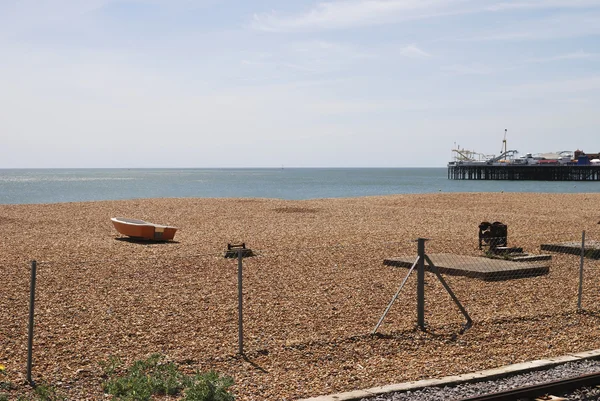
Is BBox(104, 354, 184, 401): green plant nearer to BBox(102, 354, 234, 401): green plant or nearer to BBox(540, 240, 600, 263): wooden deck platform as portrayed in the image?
BBox(102, 354, 234, 401): green plant

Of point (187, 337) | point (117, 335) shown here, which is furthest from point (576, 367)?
point (117, 335)

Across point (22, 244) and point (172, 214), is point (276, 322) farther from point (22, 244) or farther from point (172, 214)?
point (172, 214)

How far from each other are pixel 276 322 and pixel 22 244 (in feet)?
36.3

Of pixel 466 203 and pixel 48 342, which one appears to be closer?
pixel 48 342

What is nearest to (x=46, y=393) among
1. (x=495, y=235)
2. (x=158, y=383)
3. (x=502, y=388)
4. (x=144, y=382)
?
(x=144, y=382)

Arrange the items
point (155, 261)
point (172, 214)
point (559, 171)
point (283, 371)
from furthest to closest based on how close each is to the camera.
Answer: point (559, 171), point (172, 214), point (155, 261), point (283, 371)

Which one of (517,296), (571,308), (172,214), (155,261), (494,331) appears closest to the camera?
(494,331)

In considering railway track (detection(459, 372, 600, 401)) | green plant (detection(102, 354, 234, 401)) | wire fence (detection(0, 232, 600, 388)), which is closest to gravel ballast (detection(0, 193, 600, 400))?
wire fence (detection(0, 232, 600, 388))

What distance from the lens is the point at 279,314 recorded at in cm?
1017

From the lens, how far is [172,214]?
2927 centimetres

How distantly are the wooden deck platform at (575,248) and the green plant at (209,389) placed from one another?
11520 mm

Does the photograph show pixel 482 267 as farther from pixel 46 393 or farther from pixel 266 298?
pixel 46 393

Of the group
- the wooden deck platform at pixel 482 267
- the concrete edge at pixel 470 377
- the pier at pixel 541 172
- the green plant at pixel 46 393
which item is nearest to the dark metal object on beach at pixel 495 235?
the wooden deck platform at pixel 482 267

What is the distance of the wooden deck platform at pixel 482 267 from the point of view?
13086mm
